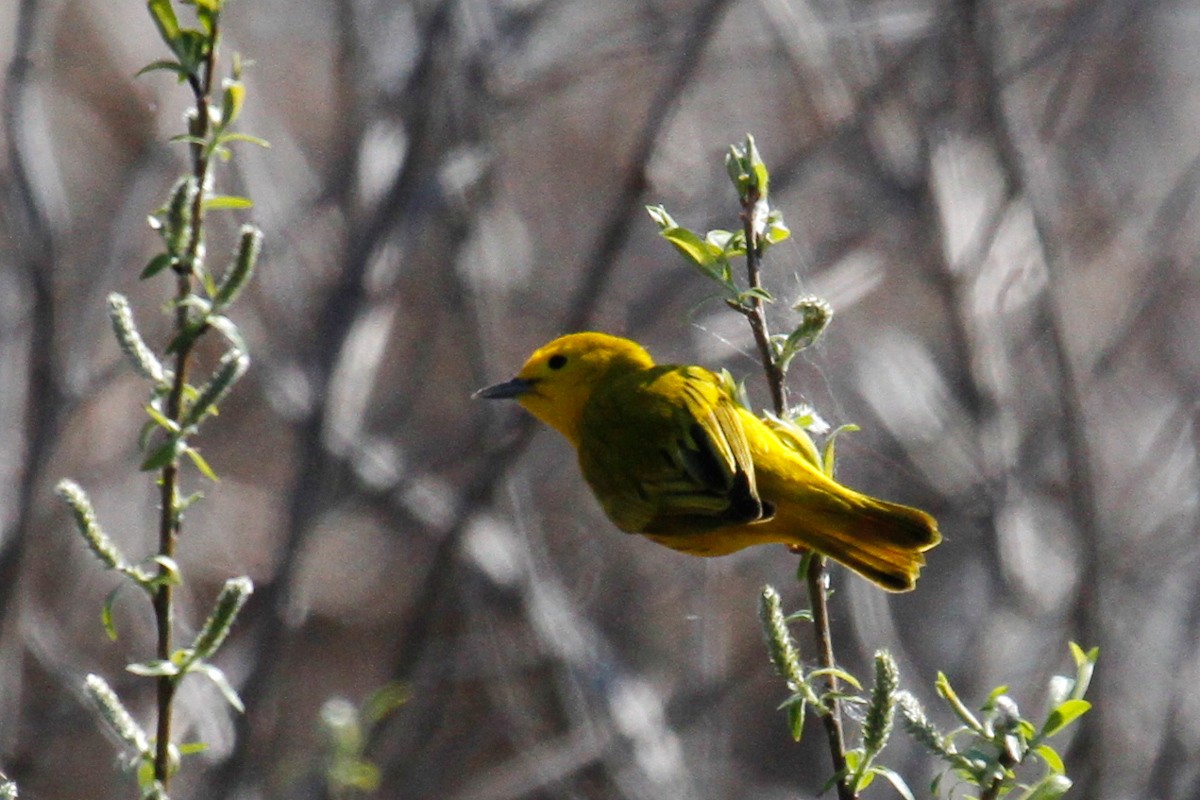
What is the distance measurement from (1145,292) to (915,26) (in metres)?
2.06

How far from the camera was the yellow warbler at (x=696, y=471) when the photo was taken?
248 cm

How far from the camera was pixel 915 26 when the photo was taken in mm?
5652

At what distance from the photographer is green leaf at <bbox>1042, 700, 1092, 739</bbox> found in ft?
3.70

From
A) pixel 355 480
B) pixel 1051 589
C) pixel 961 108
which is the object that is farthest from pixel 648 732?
pixel 961 108

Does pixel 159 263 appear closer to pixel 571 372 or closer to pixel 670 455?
pixel 670 455

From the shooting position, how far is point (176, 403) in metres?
1.09

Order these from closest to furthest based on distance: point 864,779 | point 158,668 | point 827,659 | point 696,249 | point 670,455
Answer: point 158,668, point 864,779, point 827,659, point 696,249, point 670,455

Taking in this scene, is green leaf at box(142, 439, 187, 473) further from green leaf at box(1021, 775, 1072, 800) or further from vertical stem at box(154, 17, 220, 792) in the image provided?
green leaf at box(1021, 775, 1072, 800)

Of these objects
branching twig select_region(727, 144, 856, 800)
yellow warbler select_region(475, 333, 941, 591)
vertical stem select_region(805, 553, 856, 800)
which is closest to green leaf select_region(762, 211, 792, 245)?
branching twig select_region(727, 144, 856, 800)

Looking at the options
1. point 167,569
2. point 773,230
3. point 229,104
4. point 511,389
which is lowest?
point 511,389

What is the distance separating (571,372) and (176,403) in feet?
7.31

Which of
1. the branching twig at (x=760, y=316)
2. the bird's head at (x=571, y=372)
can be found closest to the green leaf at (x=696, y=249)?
the branching twig at (x=760, y=316)

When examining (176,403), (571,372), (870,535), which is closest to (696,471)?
(870,535)

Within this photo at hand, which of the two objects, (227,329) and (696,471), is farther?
(696,471)
